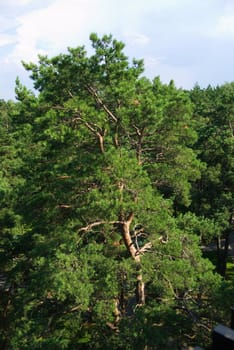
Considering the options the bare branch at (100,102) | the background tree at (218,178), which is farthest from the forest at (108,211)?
the background tree at (218,178)

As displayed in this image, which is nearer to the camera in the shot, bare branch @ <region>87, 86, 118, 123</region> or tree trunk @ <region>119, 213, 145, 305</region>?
bare branch @ <region>87, 86, 118, 123</region>

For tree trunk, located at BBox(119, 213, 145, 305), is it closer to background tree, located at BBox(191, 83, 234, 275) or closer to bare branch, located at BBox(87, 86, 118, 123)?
bare branch, located at BBox(87, 86, 118, 123)

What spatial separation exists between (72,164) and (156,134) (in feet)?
12.0

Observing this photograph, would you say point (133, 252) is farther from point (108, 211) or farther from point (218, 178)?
point (218, 178)

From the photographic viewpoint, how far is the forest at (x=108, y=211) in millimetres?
10812

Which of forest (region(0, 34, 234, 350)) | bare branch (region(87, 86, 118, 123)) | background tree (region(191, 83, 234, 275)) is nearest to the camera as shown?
forest (region(0, 34, 234, 350))

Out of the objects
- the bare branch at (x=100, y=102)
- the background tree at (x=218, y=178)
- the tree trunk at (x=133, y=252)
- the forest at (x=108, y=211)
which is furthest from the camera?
the background tree at (x=218, y=178)

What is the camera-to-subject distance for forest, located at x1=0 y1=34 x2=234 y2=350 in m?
10.8

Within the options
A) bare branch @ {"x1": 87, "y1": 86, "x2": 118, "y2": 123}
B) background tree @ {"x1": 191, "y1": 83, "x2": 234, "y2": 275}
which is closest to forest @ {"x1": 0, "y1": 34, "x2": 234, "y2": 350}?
bare branch @ {"x1": 87, "y1": 86, "x2": 118, "y2": 123}

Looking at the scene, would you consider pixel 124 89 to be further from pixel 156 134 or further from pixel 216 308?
pixel 216 308

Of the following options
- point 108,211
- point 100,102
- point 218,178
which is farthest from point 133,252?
point 218,178

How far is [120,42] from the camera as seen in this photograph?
11.1 m

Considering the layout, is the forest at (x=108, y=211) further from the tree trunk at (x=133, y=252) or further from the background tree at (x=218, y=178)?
the background tree at (x=218, y=178)

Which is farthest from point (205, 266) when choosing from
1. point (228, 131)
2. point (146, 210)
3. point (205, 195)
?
point (228, 131)
